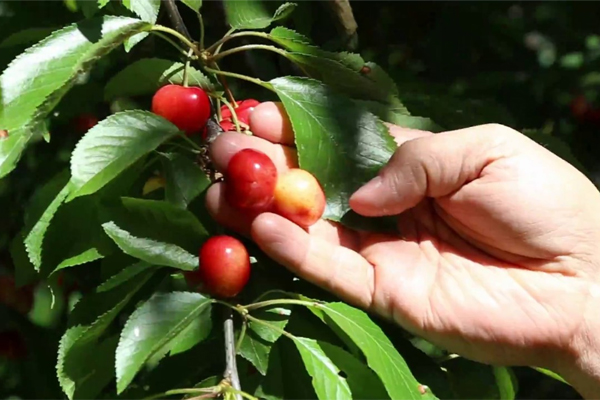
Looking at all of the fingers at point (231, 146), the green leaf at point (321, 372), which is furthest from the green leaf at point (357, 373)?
the fingers at point (231, 146)

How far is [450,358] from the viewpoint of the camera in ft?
4.41

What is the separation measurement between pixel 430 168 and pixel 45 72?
659 millimetres

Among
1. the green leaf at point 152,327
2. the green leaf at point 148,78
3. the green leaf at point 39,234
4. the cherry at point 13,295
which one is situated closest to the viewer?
the green leaf at point 152,327

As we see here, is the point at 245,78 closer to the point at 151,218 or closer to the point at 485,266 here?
the point at 151,218

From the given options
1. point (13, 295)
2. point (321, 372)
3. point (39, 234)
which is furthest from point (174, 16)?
point (13, 295)

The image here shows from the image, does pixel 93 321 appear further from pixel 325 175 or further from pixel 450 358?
pixel 450 358

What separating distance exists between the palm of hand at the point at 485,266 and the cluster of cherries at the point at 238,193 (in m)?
0.07

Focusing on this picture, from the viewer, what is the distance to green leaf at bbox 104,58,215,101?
1210 millimetres

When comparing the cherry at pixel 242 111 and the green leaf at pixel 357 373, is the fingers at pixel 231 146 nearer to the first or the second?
the cherry at pixel 242 111

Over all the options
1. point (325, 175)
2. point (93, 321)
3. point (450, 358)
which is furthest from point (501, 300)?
point (93, 321)

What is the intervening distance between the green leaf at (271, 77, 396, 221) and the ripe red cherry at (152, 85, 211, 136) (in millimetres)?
139

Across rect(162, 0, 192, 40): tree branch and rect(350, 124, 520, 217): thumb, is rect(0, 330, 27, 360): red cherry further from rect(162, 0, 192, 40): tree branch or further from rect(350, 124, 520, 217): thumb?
rect(350, 124, 520, 217): thumb

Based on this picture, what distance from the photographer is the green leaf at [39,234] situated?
3.63ft

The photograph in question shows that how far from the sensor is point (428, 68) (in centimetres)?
235
